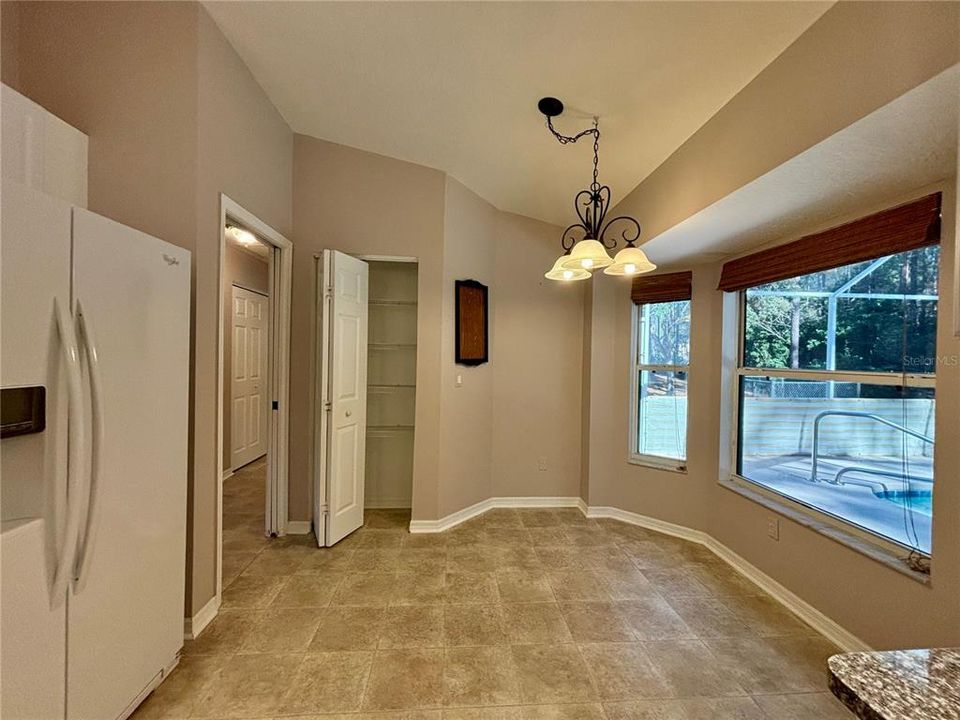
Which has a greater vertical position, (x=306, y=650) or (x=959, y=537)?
(x=959, y=537)

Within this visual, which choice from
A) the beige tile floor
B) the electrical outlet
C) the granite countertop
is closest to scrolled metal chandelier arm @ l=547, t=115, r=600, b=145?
the granite countertop

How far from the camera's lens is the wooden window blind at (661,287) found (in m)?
3.28

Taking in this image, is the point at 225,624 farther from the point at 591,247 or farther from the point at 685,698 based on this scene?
the point at 591,247

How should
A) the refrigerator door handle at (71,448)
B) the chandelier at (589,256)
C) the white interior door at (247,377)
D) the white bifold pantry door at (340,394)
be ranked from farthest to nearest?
1. the white interior door at (247,377)
2. the white bifold pantry door at (340,394)
3. the chandelier at (589,256)
4. the refrigerator door handle at (71,448)

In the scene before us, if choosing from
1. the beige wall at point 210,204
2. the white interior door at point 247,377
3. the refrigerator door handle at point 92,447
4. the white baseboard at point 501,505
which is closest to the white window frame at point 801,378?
the white baseboard at point 501,505

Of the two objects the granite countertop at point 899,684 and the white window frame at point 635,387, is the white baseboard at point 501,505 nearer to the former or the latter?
the white window frame at point 635,387

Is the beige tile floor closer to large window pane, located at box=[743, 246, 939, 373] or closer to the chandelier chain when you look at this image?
large window pane, located at box=[743, 246, 939, 373]

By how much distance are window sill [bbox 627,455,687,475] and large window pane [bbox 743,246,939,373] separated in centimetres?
99

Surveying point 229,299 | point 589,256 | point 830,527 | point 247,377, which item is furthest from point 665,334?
point 247,377

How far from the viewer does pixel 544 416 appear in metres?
3.94

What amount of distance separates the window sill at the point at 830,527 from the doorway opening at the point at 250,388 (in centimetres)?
334

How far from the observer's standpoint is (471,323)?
11.6 feet

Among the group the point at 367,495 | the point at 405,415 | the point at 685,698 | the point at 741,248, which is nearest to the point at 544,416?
the point at 405,415

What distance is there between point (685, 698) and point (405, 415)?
114 inches
